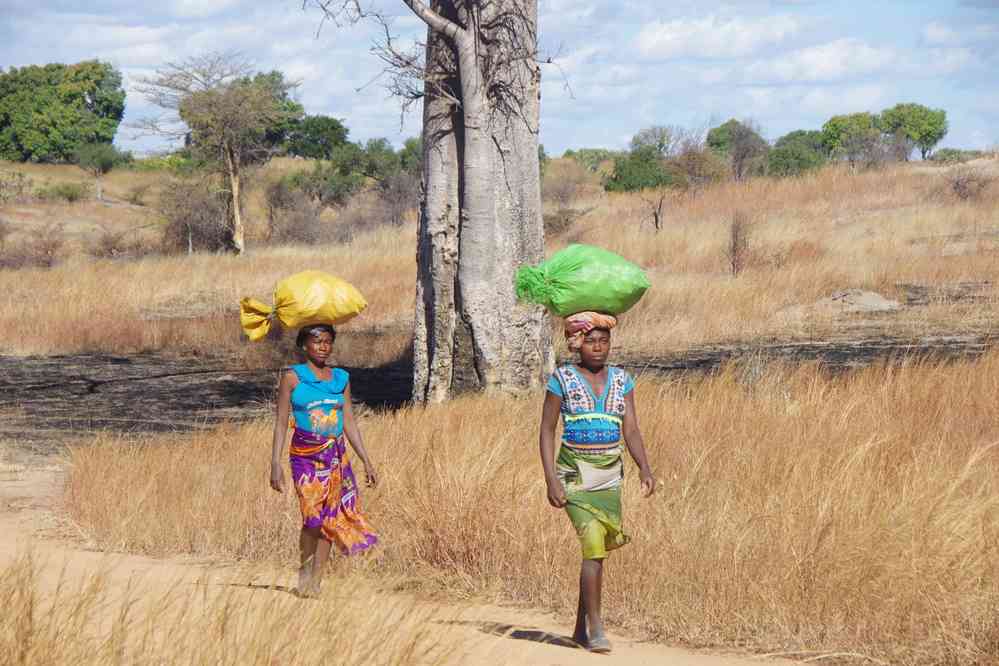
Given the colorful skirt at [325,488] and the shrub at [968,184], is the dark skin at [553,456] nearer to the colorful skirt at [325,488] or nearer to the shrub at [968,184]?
the colorful skirt at [325,488]

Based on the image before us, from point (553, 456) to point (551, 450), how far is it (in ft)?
0.24

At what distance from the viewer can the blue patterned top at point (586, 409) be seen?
5531 millimetres

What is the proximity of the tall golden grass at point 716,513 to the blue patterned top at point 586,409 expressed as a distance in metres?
1.13

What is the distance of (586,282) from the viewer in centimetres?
562

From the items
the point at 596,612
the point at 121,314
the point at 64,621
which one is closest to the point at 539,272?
the point at 596,612

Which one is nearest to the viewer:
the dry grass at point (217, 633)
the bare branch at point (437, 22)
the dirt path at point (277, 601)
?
the dry grass at point (217, 633)

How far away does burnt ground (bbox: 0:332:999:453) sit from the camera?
13.0 meters

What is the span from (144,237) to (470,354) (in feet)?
97.0

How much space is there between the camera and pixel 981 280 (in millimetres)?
20688

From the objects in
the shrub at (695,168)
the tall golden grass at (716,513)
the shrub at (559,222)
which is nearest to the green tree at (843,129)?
the shrub at (695,168)

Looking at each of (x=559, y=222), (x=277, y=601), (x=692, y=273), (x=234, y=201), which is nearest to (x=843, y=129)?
(x=559, y=222)

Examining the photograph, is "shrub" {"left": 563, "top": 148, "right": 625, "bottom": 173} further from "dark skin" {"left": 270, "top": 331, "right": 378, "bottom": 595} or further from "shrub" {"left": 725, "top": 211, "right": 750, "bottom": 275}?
"dark skin" {"left": 270, "top": 331, "right": 378, "bottom": 595}

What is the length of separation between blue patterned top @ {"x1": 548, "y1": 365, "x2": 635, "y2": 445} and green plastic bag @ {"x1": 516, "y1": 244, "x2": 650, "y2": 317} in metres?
0.31

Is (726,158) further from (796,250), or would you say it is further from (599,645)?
(599,645)
